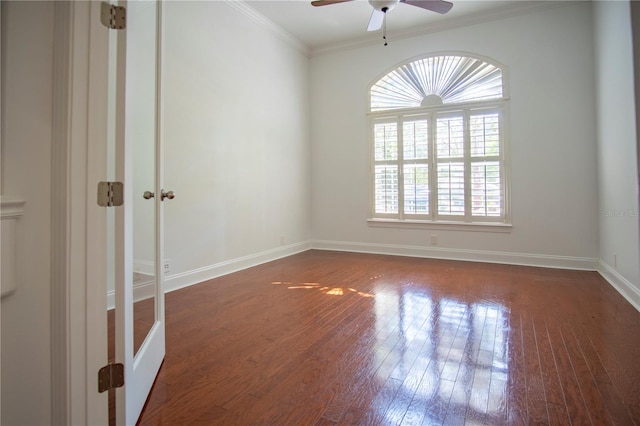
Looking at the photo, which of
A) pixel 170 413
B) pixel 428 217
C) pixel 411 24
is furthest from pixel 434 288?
pixel 411 24

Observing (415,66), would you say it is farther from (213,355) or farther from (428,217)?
(213,355)

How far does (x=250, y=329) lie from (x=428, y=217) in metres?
3.46

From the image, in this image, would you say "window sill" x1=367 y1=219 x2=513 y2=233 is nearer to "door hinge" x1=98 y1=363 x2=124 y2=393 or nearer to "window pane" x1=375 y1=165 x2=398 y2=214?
"window pane" x1=375 y1=165 x2=398 y2=214

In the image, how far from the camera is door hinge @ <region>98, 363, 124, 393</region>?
1.22 meters

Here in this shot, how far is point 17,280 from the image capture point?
1.13 m

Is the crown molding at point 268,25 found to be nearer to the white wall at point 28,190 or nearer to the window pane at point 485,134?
the window pane at point 485,134

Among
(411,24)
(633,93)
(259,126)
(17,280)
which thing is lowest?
(17,280)

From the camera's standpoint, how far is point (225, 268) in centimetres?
A: 404

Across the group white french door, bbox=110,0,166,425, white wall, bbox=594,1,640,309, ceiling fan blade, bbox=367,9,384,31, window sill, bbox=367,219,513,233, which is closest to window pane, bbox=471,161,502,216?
window sill, bbox=367,219,513,233

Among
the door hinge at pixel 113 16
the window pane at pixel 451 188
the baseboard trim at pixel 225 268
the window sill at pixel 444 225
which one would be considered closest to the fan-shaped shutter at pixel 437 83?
the window pane at pixel 451 188

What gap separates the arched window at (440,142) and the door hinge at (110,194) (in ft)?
14.5

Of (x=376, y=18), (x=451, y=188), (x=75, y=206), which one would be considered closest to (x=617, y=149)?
(x=451, y=188)

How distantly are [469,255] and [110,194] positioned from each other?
460 cm

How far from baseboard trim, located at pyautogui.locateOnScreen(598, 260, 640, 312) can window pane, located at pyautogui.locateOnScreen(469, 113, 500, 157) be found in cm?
180
